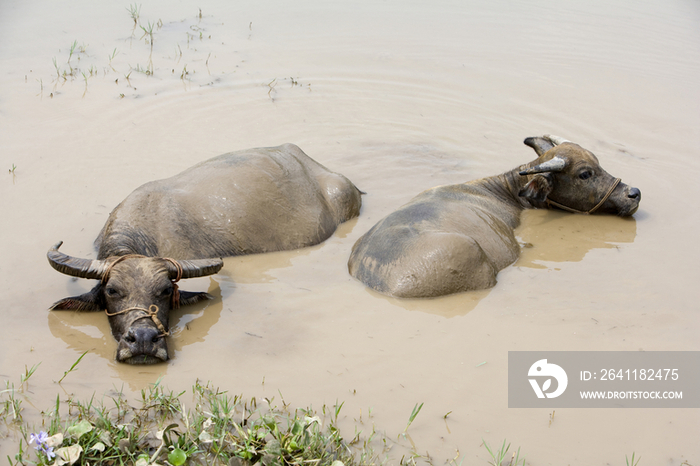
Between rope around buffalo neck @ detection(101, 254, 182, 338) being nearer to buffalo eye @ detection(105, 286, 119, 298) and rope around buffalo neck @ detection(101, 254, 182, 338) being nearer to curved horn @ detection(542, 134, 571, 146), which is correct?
buffalo eye @ detection(105, 286, 119, 298)

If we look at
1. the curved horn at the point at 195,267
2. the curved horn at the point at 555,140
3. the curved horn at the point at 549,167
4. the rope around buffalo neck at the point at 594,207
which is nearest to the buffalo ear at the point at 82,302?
the curved horn at the point at 195,267

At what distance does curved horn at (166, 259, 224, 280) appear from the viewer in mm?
4484

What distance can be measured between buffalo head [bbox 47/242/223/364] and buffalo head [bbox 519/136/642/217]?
3628 millimetres

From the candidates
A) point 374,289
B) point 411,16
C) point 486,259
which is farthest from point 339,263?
point 411,16

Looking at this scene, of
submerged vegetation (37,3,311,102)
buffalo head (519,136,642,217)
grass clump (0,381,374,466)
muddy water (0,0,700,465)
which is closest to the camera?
grass clump (0,381,374,466)

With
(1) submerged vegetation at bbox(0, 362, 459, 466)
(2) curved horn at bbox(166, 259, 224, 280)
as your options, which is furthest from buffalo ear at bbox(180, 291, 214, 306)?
(1) submerged vegetation at bbox(0, 362, 459, 466)

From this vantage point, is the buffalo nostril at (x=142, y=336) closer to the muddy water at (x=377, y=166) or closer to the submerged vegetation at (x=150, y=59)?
the muddy water at (x=377, y=166)

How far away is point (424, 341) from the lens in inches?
172

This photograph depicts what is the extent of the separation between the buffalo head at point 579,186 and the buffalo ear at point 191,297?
351 centimetres

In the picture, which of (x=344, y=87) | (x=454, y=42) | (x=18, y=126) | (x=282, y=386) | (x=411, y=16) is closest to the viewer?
(x=282, y=386)

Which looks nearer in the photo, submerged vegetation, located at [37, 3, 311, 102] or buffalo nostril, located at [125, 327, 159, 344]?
buffalo nostril, located at [125, 327, 159, 344]

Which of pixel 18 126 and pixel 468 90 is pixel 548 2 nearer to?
pixel 468 90

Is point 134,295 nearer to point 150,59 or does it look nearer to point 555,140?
point 555,140

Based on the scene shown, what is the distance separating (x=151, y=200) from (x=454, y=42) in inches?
291
